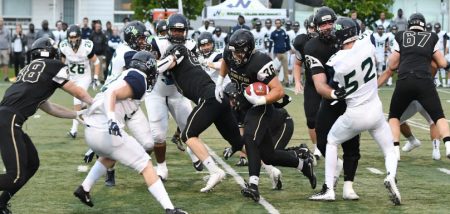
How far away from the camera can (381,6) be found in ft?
105

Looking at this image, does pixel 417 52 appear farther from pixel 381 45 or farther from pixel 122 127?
pixel 381 45

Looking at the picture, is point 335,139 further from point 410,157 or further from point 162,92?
point 410,157

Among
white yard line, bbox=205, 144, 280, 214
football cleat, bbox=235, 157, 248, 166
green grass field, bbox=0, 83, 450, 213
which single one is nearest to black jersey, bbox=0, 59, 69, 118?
green grass field, bbox=0, 83, 450, 213

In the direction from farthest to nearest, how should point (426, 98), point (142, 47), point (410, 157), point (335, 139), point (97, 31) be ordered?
point (97, 31)
point (410, 157)
point (426, 98)
point (142, 47)
point (335, 139)

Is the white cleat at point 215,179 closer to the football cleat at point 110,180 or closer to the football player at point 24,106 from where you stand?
the football cleat at point 110,180

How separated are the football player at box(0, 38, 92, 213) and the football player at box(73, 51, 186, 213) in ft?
0.81

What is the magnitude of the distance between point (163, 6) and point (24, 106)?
2680 cm

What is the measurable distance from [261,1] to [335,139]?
23462 millimetres

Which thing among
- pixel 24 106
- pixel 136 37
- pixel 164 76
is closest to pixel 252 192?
pixel 24 106

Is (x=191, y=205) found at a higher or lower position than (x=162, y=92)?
lower

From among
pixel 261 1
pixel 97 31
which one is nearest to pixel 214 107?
pixel 97 31

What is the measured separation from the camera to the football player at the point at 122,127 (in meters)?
7.56

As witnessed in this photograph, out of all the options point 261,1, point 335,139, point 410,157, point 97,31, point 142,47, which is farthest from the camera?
point 261,1

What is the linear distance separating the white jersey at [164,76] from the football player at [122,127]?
2.04 meters
